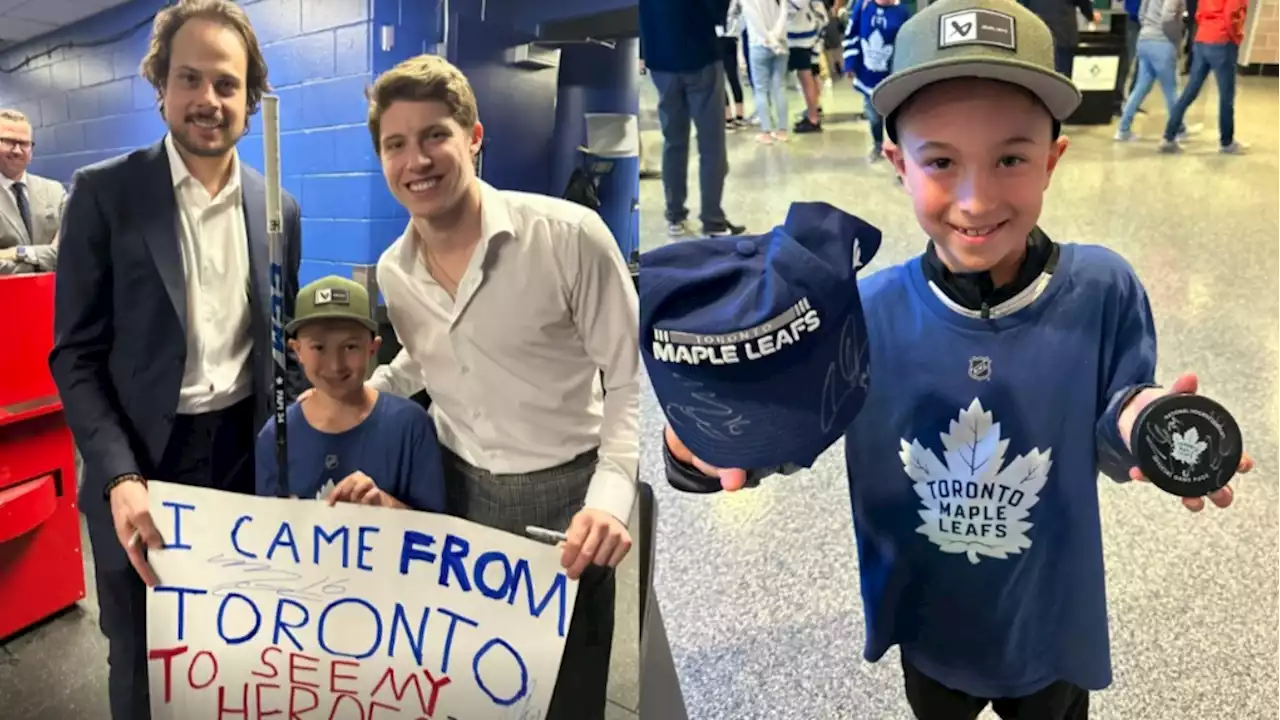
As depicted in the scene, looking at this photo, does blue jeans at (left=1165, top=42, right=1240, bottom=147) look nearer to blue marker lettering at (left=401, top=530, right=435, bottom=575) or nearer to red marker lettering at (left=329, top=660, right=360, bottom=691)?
blue marker lettering at (left=401, top=530, right=435, bottom=575)

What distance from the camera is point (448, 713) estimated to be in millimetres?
833

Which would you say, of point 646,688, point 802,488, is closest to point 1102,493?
point 802,488

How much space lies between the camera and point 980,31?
593 mm

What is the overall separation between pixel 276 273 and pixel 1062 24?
0.63 meters

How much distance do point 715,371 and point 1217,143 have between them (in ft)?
9.09

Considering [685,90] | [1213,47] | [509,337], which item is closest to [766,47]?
[685,90]

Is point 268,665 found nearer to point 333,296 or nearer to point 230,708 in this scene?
point 230,708

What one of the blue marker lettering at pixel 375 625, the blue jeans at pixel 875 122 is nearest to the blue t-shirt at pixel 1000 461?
the blue jeans at pixel 875 122

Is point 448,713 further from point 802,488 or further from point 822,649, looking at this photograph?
point 802,488

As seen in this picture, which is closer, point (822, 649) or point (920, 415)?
point (920, 415)

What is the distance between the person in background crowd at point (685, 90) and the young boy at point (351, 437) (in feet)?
0.89

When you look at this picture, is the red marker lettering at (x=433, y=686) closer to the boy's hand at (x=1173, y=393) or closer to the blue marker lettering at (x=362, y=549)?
the blue marker lettering at (x=362, y=549)

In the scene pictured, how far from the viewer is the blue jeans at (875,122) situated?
27.9 inches
